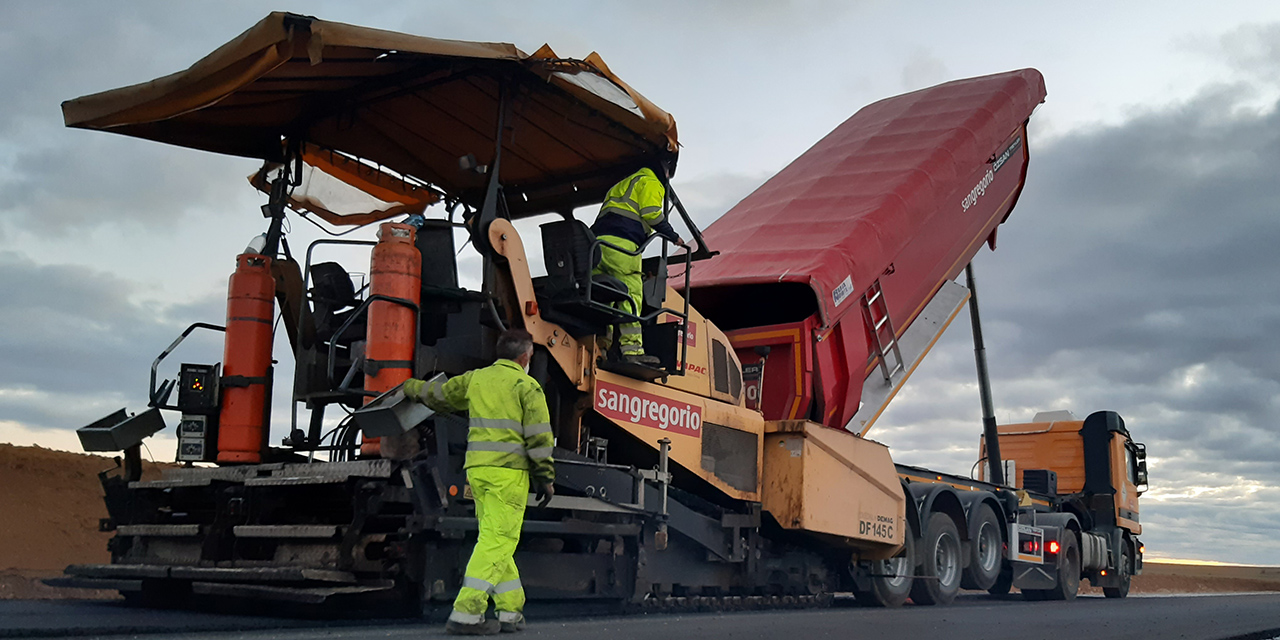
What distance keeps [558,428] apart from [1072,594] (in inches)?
331

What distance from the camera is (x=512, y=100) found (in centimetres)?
591

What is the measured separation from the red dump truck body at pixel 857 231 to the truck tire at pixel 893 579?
115cm

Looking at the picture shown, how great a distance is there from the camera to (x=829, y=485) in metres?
7.32

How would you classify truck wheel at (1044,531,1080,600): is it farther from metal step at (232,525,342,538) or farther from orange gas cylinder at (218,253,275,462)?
metal step at (232,525,342,538)

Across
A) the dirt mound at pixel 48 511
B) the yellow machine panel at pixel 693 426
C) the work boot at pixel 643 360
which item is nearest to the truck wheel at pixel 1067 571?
the yellow machine panel at pixel 693 426

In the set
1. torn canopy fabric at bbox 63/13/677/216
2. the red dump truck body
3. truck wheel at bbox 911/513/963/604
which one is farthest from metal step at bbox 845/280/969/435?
torn canopy fabric at bbox 63/13/677/216

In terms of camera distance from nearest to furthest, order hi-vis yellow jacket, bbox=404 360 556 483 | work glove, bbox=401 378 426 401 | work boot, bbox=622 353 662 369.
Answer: hi-vis yellow jacket, bbox=404 360 556 483 < work glove, bbox=401 378 426 401 < work boot, bbox=622 353 662 369

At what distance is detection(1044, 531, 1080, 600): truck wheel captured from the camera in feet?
38.4

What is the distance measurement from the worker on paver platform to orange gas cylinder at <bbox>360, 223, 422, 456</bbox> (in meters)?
1.12

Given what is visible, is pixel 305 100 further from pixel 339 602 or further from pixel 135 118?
pixel 339 602

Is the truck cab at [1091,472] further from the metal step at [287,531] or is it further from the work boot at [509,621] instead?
the metal step at [287,531]

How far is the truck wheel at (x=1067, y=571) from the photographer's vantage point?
38.4 ft

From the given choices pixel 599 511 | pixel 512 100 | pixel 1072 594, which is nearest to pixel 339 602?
pixel 599 511

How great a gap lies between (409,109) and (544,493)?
97.6 inches
